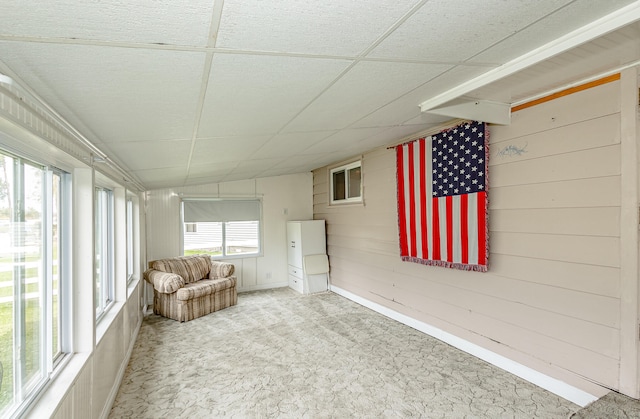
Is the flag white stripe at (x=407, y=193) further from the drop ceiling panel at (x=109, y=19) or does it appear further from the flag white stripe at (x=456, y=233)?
the drop ceiling panel at (x=109, y=19)

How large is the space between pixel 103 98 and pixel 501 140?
3061mm

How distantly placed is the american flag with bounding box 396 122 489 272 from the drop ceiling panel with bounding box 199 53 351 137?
190cm

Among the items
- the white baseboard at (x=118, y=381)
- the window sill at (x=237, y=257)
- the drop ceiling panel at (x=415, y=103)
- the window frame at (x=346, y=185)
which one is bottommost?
the white baseboard at (x=118, y=381)

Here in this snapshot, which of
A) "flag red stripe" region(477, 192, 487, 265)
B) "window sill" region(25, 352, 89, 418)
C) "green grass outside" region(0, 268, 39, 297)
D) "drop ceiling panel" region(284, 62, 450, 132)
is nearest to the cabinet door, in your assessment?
"flag red stripe" region(477, 192, 487, 265)

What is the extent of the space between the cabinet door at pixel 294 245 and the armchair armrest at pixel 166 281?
2171mm

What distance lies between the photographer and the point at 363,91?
207 cm

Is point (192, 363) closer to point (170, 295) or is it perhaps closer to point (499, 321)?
point (170, 295)

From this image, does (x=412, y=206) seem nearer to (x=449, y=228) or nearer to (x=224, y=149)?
(x=449, y=228)

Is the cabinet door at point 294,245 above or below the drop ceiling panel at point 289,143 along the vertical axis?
below

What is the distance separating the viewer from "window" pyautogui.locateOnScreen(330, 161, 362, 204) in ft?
17.9

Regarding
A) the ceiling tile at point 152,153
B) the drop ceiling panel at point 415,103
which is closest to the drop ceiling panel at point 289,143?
the drop ceiling panel at point 415,103

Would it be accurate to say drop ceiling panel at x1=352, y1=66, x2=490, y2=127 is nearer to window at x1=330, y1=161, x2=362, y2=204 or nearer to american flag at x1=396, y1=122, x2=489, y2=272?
american flag at x1=396, y1=122, x2=489, y2=272

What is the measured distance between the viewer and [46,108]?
145cm

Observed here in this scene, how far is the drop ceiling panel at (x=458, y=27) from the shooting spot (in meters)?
1.21
